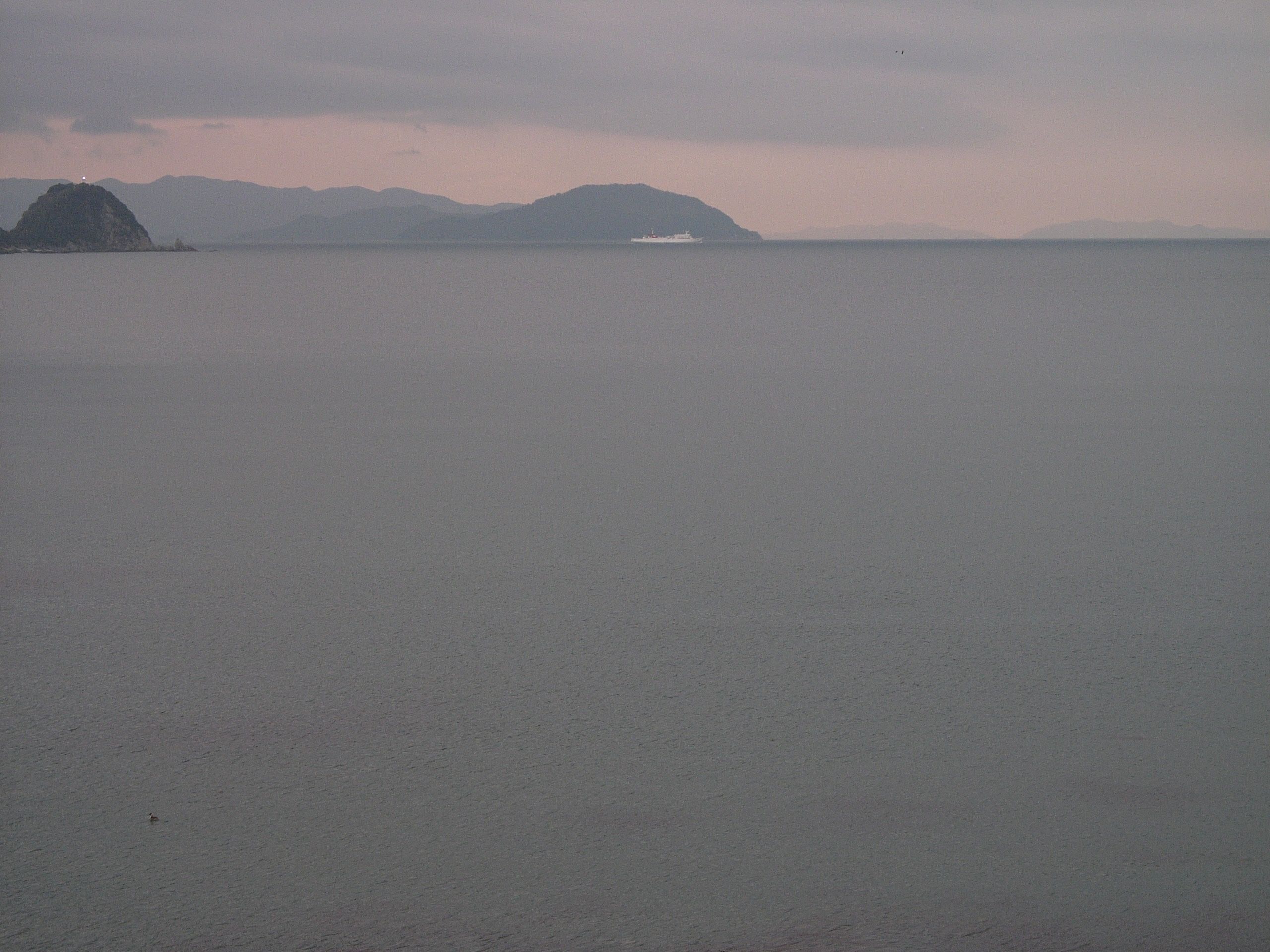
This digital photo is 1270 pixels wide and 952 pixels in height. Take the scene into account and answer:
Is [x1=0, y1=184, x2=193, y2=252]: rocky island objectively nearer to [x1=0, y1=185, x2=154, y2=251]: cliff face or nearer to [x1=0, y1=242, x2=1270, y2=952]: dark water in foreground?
[x1=0, y1=185, x2=154, y2=251]: cliff face

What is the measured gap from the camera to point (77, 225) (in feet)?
491

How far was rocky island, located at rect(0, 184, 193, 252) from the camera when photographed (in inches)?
5743

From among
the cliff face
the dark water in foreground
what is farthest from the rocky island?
the dark water in foreground

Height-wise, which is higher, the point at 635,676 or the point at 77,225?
the point at 77,225

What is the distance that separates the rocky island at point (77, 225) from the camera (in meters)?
146

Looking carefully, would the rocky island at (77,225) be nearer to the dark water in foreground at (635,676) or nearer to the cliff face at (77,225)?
the cliff face at (77,225)

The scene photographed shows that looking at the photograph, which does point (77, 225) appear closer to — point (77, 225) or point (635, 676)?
point (77, 225)

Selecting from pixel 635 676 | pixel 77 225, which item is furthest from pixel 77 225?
pixel 635 676

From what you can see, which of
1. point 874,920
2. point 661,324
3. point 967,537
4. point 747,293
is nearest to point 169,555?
point 967,537

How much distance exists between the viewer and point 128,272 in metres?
78.3

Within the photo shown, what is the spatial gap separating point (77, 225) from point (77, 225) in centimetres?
8

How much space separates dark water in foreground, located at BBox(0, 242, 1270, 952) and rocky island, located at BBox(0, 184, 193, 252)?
145 metres

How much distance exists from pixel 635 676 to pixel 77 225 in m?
160

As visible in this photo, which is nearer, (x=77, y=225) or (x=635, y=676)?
(x=635, y=676)
